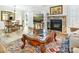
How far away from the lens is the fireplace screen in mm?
2564

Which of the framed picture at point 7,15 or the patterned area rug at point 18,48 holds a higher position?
the framed picture at point 7,15

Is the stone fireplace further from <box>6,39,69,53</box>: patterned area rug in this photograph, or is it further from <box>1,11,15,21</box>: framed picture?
<box>1,11,15,21</box>: framed picture

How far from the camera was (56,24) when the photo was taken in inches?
101

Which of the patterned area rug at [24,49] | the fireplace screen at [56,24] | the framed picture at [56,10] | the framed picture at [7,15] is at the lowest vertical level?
the patterned area rug at [24,49]

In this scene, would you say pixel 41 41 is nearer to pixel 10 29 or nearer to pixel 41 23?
pixel 41 23

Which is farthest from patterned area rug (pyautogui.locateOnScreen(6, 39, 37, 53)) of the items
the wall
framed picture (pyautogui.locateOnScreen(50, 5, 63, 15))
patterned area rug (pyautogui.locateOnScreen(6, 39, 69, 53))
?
framed picture (pyautogui.locateOnScreen(50, 5, 63, 15))

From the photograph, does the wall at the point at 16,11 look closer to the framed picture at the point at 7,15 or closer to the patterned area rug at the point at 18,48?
the framed picture at the point at 7,15

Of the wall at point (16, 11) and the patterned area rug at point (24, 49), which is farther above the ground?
the wall at point (16, 11)

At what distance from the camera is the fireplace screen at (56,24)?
2.56m

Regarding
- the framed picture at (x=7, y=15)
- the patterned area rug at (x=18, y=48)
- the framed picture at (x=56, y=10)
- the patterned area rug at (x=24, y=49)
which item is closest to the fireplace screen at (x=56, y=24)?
the framed picture at (x=56, y=10)

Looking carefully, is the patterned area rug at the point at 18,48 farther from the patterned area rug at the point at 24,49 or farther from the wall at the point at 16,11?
the wall at the point at 16,11

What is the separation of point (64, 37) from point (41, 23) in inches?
18.0

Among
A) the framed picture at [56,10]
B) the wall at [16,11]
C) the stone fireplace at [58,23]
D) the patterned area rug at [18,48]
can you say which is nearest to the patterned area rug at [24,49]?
the patterned area rug at [18,48]

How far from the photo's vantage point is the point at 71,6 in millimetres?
2572
